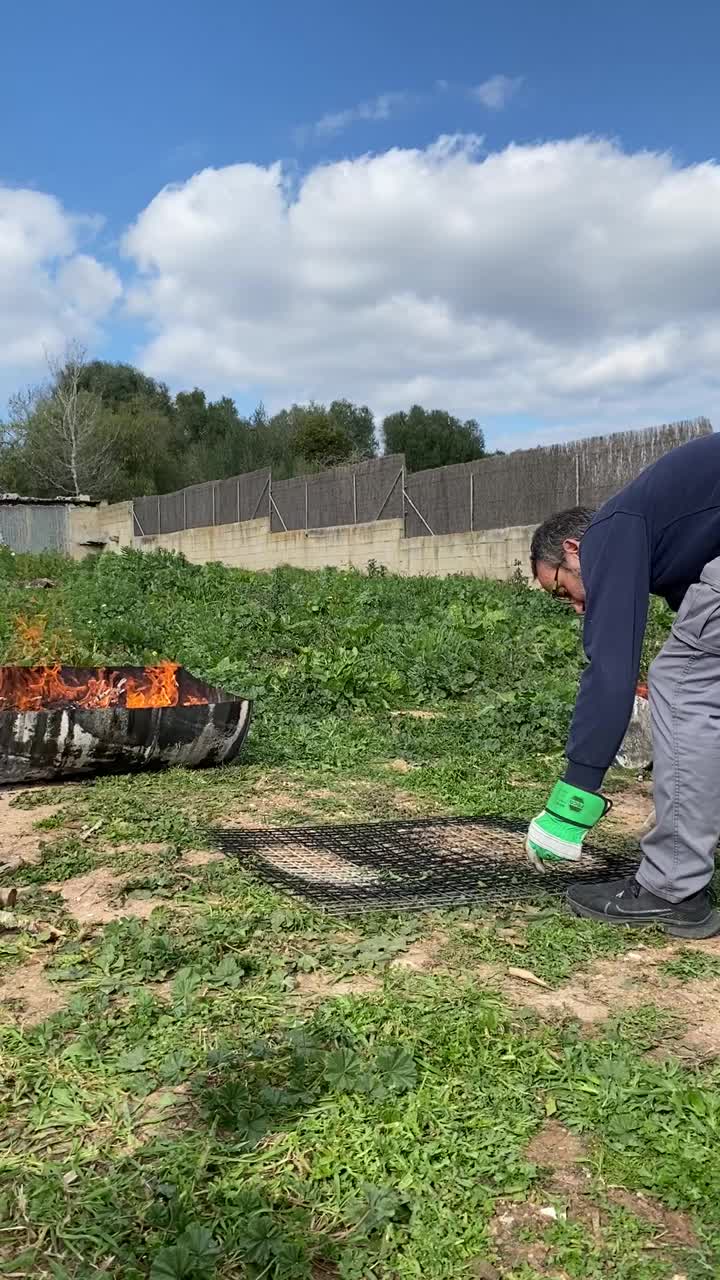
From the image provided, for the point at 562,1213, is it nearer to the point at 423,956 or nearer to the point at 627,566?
the point at 423,956

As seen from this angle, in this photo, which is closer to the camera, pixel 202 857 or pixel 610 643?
pixel 610 643

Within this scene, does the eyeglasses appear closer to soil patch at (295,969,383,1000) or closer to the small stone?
soil patch at (295,969,383,1000)

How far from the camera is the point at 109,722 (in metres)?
5.09

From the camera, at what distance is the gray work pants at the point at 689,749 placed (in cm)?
295

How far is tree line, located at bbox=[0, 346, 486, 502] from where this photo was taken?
46.1m

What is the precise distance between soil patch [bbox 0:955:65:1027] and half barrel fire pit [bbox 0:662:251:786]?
234cm

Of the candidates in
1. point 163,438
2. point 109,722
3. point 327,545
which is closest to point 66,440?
point 163,438

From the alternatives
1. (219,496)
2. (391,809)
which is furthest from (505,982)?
(219,496)

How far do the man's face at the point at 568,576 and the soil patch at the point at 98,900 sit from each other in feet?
5.66

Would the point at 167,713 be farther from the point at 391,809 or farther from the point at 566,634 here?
the point at 566,634

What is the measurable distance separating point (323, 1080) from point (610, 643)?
152 centimetres

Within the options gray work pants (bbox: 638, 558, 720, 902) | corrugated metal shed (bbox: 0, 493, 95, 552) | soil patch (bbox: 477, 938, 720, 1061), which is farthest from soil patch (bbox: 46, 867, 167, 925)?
corrugated metal shed (bbox: 0, 493, 95, 552)

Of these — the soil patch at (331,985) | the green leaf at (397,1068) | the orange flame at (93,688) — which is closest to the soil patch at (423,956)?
the soil patch at (331,985)

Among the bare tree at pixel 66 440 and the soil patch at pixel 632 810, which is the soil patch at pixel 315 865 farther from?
the bare tree at pixel 66 440
